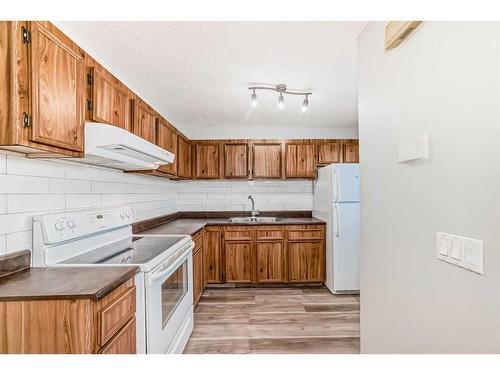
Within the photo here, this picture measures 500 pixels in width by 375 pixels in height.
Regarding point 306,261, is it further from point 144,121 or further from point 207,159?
point 144,121

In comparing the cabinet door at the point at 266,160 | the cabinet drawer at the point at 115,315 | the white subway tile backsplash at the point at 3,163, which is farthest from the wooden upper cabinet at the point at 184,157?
the cabinet drawer at the point at 115,315

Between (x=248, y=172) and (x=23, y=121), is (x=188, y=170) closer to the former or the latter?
(x=248, y=172)

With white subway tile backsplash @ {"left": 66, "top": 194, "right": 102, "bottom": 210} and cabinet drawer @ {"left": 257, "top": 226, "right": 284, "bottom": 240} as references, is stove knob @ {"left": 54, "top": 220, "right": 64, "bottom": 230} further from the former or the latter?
cabinet drawer @ {"left": 257, "top": 226, "right": 284, "bottom": 240}

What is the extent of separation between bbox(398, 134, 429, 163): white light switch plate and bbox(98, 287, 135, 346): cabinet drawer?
1437 millimetres

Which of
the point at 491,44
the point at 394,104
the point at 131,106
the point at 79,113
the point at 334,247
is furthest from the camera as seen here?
the point at 334,247

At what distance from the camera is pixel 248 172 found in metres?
4.26

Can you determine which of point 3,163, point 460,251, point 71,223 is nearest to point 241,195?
point 71,223

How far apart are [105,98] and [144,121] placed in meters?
0.68

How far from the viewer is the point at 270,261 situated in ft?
12.8

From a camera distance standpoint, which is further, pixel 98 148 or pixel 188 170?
pixel 188 170

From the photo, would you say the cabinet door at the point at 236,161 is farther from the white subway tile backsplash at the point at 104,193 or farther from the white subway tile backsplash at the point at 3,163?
the white subway tile backsplash at the point at 3,163

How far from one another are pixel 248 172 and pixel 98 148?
269cm

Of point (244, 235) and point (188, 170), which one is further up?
point (188, 170)
